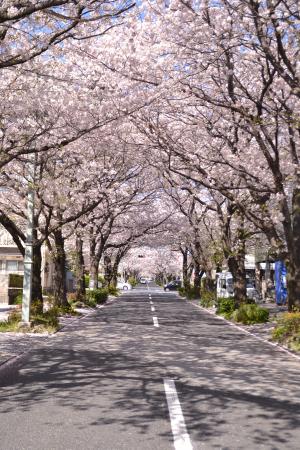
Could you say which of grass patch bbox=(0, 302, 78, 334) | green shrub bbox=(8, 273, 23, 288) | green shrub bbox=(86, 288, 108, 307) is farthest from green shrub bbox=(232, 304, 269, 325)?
green shrub bbox=(8, 273, 23, 288)

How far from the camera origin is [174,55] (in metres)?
13.4

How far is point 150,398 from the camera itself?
7219 mm

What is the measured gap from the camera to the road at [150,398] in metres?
5.40

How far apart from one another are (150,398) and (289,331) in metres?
7.87

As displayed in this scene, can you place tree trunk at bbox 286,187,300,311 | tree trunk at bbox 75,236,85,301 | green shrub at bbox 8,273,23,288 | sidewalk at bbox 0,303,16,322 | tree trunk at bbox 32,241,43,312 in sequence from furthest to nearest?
green shrub at bbox 8,273,23,288, tree trunk at bbox 75,236,85,301, sidewalk at bbox 0,303,16,322, tree trunk at bbox 32,241,43,312, tree trunk at bbox 286,187,300,311

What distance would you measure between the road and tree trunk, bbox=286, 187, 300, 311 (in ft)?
8.61

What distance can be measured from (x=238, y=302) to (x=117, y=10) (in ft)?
56.4

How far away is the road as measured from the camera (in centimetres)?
540

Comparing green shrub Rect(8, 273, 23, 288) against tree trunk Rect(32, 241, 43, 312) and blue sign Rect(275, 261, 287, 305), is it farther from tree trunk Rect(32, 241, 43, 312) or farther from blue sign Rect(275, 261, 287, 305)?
blue sign Rect(275, 261, 287, 305)

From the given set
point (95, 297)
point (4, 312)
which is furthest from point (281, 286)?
point (4, 312)

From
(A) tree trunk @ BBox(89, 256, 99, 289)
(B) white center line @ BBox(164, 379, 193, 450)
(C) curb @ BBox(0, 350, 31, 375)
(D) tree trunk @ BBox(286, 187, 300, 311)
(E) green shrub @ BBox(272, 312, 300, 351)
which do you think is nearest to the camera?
(B) white center line @ BBox(164, 379, 193, 450)

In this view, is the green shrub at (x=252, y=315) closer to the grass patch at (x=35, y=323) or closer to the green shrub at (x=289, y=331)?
the green shrub at (x=289, y=331)

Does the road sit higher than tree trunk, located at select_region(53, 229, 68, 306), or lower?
lower

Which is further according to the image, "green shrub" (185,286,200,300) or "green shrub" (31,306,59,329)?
"green shrub" (185,286,200,300)
